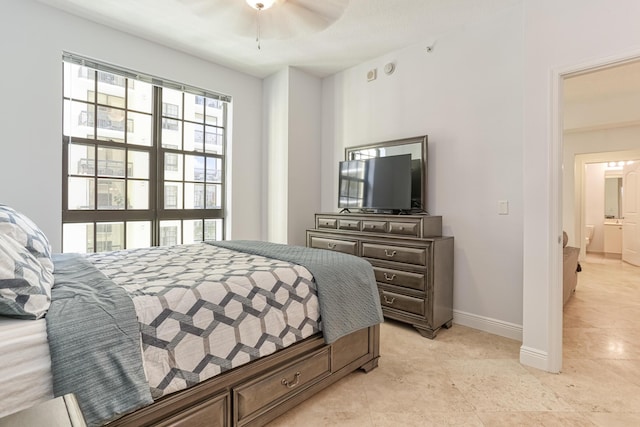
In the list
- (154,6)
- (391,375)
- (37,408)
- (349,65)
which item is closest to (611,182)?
(349,65)

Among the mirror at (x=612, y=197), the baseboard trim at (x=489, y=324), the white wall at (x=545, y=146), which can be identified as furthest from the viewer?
the mirror at (x=612, y=197)

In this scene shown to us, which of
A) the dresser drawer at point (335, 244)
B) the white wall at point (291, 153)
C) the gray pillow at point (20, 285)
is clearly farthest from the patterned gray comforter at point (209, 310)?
the white wall at point (291, 153)

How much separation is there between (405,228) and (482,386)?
139 centimetres

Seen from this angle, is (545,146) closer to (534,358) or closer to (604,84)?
(534,358)

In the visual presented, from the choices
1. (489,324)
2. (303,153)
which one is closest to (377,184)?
(303,153)

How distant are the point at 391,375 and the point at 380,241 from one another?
49.9 inches

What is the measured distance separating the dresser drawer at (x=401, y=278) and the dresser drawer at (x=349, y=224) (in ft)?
1.67

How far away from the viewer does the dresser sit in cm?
281

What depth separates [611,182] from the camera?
7.91m

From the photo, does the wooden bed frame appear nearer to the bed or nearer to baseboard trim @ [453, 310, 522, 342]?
the bed

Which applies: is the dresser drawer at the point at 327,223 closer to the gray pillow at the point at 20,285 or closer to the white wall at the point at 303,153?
the white wall at the point at 303,153

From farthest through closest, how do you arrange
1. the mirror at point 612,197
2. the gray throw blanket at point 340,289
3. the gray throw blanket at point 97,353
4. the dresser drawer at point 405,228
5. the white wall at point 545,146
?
the mirror at point 612,197, the dresser drawer at point 405,228, the white wall at point 545,146, the gray throw blanket at point 340,289, the gray throw blanket at point 97,353

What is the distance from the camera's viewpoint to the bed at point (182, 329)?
1035 millimetres

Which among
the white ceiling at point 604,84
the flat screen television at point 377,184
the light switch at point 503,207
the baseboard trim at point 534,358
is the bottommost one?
the baseboard trim at point 534,358
